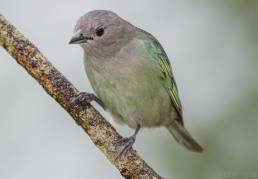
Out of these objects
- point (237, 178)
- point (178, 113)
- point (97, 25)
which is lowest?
point (237, 178)

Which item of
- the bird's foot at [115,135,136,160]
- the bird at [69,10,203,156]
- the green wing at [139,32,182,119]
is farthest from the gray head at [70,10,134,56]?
the bird's foot at [115,135,136,160]

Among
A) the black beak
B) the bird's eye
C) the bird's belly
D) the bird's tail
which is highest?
the bird's eye

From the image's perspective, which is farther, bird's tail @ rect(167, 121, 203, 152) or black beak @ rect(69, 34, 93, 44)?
bird's tail @ rect(167, 121, 203, 152)

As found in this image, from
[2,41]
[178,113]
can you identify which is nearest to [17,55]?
[2,41]

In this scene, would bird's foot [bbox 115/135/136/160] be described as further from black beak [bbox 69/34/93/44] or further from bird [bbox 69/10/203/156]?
black beak [bbox 69/34/93/44]

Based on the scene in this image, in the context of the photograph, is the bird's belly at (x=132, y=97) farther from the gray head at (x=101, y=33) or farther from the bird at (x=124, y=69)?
the gray head at (x=101, y=33)

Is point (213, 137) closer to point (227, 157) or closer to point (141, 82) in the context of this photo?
point (227, 157)
